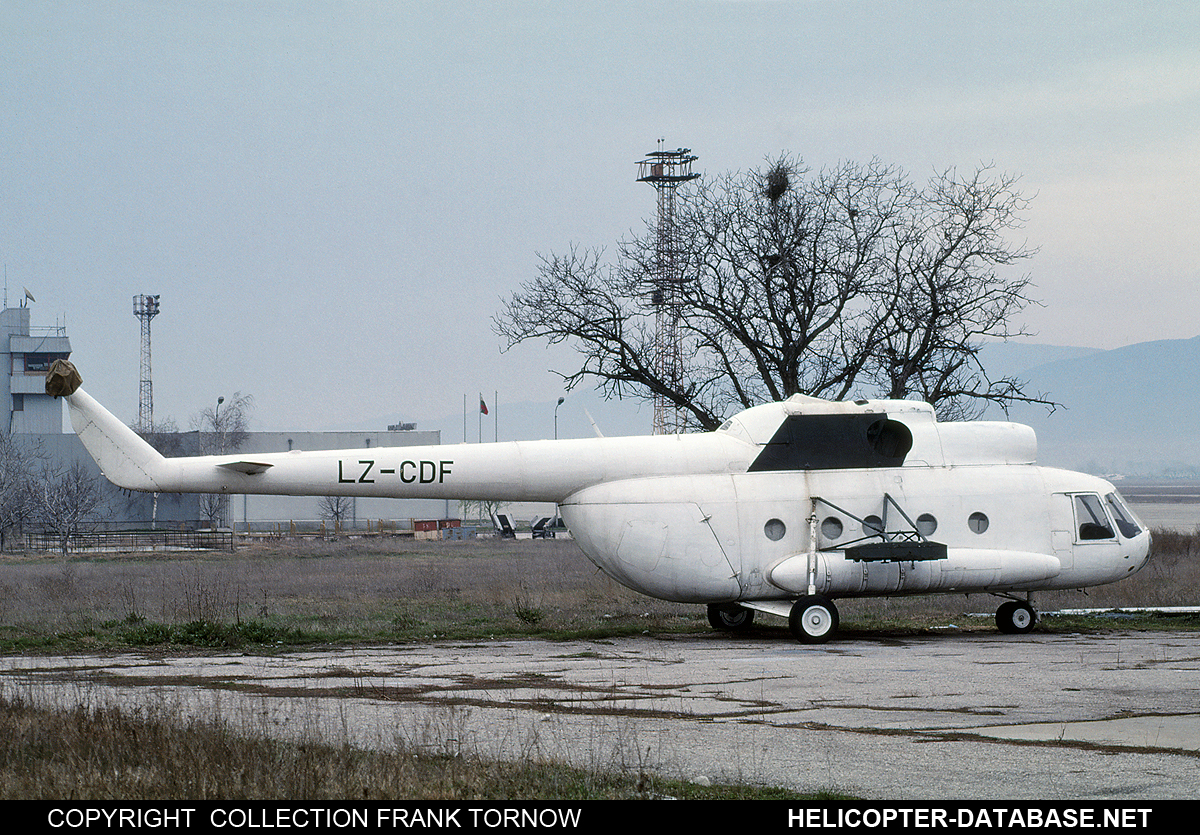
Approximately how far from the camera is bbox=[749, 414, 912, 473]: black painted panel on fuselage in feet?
66.7

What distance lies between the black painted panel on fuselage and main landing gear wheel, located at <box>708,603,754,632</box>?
280cm

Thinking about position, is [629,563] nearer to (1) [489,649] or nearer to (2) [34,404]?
(1) [489,649]

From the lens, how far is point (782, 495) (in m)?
20.1

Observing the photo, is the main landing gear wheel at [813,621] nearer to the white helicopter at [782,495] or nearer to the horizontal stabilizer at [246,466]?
the white helicopter at [782,495]

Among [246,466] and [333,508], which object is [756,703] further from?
[333,508]

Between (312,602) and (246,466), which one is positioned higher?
(246,466)

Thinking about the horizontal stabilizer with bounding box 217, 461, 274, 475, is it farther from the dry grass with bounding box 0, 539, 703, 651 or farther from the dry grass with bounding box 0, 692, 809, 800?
the dry grass with bounding box 0, 692, 809, 800

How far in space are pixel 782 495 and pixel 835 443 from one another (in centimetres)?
133

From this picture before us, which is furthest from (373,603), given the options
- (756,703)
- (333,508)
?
(333,508)

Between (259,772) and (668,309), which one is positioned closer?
(259,772)

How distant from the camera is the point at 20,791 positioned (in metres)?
7.79

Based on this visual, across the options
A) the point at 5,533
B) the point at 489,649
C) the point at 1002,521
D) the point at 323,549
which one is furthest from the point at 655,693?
the point at 5,533

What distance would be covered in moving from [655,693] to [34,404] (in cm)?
11911

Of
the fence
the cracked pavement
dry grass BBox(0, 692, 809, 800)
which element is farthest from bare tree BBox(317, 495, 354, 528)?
dry grass BBox(0, 692, 809, 800)
